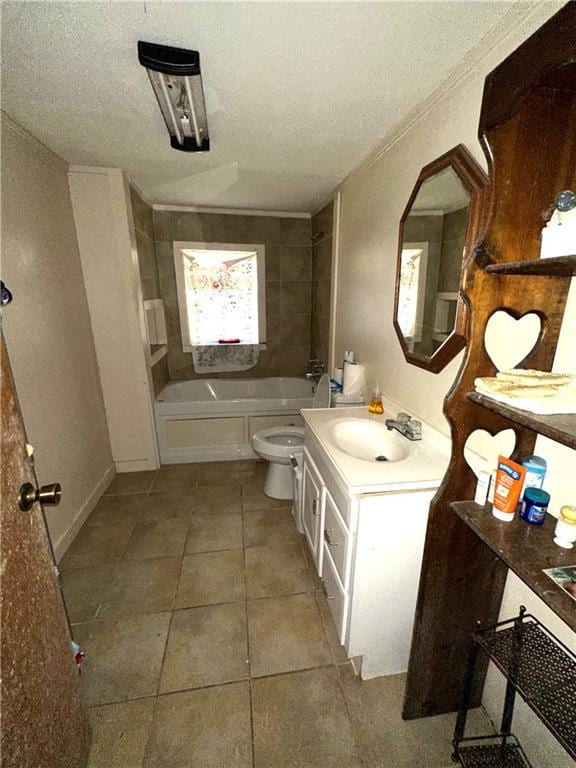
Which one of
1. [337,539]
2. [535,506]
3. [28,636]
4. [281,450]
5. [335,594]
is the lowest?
[335,594]

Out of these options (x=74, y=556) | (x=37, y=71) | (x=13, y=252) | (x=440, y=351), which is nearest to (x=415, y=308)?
(x=440, y=351)

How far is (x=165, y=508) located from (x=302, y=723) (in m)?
1.59

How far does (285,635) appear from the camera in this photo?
1456 mm

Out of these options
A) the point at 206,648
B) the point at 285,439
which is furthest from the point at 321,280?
the point at 206,648

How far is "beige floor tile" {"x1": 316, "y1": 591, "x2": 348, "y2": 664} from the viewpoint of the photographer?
137 centimetres

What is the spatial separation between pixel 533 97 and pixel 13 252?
7.27ft

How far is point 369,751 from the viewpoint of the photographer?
1.07 meters

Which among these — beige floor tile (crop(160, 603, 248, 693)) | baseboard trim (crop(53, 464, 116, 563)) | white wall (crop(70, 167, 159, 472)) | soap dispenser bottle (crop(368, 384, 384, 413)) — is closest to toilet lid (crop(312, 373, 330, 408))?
soap dispenser bottle (crop(368, 384, 384, 413))

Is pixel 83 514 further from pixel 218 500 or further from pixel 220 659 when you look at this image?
pixel 220 659

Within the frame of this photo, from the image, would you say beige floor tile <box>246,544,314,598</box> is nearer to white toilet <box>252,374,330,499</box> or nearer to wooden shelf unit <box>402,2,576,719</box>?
white toilet <box>252,374,330,499</box>

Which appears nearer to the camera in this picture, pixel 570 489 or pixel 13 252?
pixel 570 489

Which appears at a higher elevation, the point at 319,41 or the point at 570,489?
the point at 319,41

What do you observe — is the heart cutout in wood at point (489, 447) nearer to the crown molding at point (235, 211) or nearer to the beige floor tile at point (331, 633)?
the beige floor tile at point (331, 633)

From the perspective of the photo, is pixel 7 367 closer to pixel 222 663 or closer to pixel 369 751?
pixel 222 663
